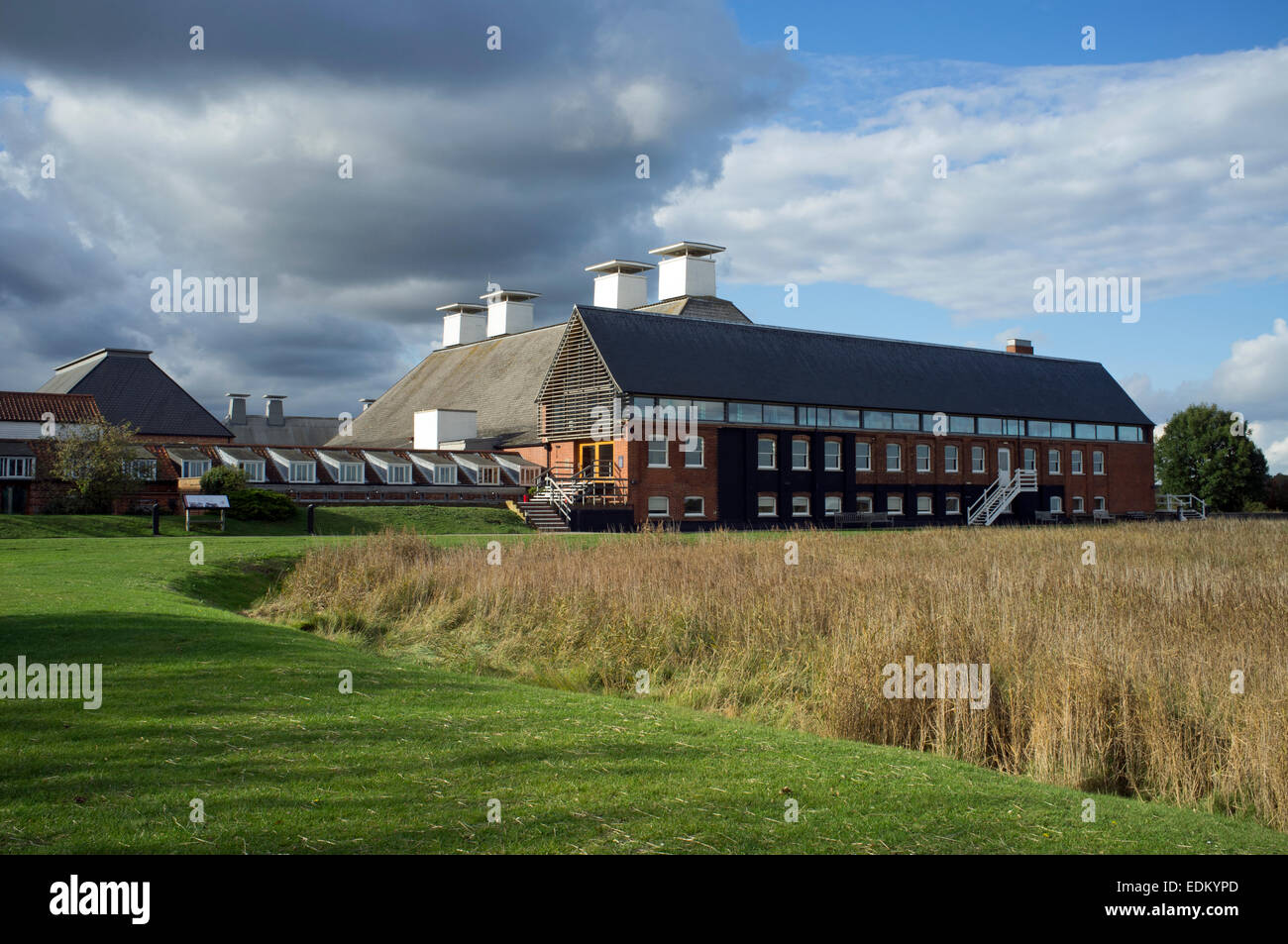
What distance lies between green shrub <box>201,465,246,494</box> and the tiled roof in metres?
8.58

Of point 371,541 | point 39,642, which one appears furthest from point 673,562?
point 39,642

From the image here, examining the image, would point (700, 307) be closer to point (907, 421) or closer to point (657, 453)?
point (907, 421)

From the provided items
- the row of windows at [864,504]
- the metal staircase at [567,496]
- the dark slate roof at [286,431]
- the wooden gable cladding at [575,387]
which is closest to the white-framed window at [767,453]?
the row of windows at [864,504]

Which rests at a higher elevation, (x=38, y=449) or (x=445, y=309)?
(x=445, y=309)

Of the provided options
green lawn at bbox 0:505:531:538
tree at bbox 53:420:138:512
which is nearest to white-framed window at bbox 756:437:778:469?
green lawn at bbox 0:505:531:538

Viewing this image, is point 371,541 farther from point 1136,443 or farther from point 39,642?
point 1136,443

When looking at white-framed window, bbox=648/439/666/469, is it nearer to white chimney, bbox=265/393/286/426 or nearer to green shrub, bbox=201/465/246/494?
green shrub, bbox=201/465/246/494

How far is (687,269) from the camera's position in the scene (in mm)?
65438

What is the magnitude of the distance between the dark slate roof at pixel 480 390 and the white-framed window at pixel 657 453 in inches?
410

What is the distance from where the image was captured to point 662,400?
139 ft

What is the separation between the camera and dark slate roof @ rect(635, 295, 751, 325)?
207ft

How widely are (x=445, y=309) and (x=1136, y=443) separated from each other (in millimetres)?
50946

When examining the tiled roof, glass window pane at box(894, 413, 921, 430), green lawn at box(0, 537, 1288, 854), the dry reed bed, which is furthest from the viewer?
glass window pane at box(894, 413, 921, 430)
